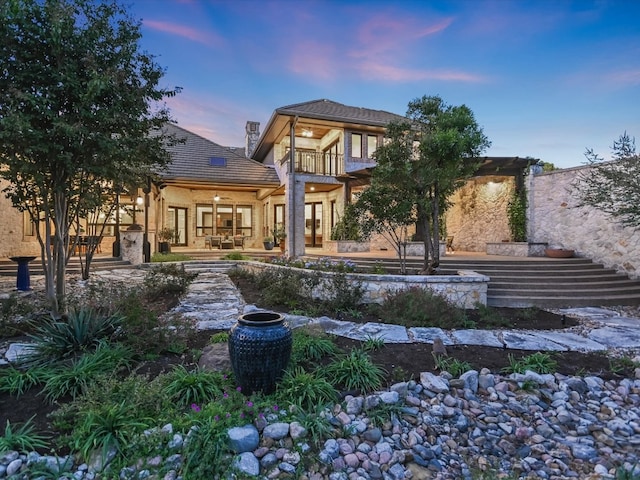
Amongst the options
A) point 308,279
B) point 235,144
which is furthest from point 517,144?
point 235,144

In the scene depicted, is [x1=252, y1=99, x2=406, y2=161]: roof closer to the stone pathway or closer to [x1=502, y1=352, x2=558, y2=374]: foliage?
the stone pathway

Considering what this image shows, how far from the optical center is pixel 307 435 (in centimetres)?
251

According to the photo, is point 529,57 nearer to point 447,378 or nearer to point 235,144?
point 447,378

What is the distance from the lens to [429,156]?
6840 millimetres

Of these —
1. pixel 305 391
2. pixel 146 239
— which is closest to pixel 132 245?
pixel 146 239

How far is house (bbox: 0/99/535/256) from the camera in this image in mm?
11844

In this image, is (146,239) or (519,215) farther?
(146,239)

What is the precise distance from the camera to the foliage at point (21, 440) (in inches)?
86.1

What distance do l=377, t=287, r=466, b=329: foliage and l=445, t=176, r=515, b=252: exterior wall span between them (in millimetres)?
7949

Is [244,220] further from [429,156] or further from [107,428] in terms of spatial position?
[107,428]

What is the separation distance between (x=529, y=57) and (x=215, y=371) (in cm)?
1116

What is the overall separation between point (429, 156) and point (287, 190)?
21.1 ft

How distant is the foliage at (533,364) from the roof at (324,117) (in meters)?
8.50

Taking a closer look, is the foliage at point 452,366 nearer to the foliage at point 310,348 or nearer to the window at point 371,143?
the foliage at point 310,348
